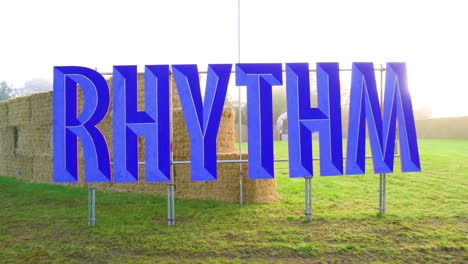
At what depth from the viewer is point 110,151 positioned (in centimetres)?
926

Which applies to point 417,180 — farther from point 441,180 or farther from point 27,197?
point 27,197

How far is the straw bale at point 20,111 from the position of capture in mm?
12039

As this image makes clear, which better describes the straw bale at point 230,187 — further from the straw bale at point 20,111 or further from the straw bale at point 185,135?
the straw bale at point 20,111

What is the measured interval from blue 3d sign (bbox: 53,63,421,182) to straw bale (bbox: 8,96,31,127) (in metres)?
7.44

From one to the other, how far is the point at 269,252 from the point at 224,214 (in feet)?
6.21

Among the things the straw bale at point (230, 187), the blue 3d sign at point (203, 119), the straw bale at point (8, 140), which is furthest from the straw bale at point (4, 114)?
the blue 3d sign at point (203, 119)

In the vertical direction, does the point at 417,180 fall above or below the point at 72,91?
below

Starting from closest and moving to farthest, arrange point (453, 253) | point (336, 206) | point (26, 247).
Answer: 1. point (453, 253)
2. point (26, 247)
3. point (336, 206)

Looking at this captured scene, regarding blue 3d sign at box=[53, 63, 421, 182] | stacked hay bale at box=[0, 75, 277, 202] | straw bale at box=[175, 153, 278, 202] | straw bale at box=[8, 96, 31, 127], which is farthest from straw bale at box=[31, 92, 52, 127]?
blue 3d sign at box=[53, 63, 421, 182]

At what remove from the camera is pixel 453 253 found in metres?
4.56

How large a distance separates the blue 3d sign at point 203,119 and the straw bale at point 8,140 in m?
9.17

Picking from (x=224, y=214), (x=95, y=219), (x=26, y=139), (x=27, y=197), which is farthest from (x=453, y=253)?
(x=26, y=139)

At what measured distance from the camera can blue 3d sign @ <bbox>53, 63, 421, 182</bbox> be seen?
18.7 feet

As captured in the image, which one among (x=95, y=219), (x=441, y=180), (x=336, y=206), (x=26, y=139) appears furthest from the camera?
(x=26, y=139)
